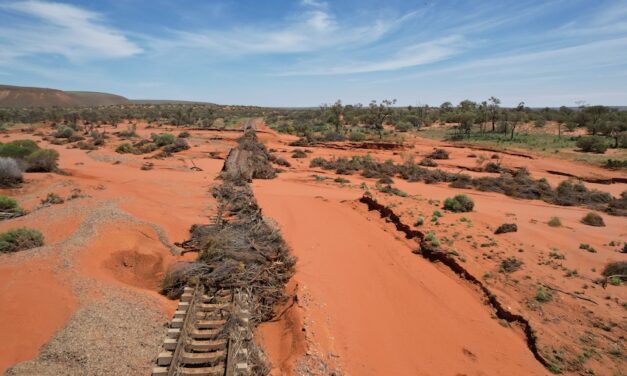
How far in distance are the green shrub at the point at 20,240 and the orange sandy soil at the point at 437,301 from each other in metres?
6.04

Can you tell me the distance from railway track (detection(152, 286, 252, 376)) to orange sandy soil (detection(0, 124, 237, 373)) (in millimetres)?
546

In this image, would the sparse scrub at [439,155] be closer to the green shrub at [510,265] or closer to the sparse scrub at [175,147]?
the sparse scrub at [175,147]

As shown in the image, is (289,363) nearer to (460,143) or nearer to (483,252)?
(483,252)

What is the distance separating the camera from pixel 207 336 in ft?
19.2

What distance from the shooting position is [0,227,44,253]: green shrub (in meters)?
8.20

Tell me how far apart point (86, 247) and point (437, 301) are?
816 centimetres

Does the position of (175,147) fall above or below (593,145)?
below

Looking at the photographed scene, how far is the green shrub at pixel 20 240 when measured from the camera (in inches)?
323

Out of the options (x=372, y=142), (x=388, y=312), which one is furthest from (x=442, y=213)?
(x=372, y=142)

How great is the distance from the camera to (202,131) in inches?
1770

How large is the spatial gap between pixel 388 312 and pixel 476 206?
1048 centimetres

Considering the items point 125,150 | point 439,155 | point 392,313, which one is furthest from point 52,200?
point 439,155

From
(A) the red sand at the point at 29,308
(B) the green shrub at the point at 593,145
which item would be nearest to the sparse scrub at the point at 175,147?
(A) the red sand at the point at 29,308

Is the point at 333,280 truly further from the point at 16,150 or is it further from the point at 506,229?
the point at 16,150
